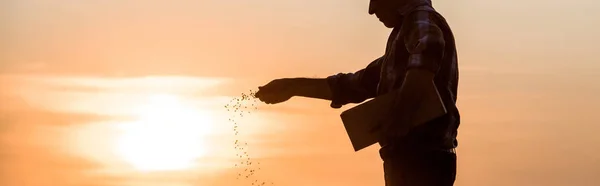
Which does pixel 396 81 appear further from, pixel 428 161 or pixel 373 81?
pixel 373 81

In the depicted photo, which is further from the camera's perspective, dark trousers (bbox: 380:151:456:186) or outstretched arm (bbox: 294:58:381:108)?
outstretched arm (bbox: 294:58:381:108)

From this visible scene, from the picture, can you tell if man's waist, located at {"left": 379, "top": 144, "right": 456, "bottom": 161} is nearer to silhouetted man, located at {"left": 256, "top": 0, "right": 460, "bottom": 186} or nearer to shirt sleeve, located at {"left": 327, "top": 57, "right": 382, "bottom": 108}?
silhouetted man, located at {"left": 256, "top": 0, "right": 460, "bottom": 186}

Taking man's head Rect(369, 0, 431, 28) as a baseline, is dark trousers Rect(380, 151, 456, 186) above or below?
below

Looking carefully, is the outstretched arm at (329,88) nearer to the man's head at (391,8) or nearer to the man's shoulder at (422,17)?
the man's head at (391,8)

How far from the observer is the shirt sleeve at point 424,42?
2691 millimetres

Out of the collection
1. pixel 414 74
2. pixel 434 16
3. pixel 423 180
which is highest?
pixel 434 16

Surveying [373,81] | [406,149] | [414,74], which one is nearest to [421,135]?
[406,149]

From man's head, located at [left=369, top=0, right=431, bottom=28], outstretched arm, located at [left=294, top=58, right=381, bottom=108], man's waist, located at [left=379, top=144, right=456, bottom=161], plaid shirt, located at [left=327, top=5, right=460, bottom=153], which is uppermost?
man's head, located at [left=369, top=0, right=431, bottom=28]

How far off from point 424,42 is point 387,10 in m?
0.33

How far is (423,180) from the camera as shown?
2865 mm

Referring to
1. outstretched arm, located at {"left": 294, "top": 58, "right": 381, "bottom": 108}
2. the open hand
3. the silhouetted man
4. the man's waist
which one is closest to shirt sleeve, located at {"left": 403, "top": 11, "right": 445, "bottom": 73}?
the silhouetted man

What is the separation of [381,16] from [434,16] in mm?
229

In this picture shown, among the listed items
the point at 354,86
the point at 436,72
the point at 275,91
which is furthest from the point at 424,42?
the point at 275,91

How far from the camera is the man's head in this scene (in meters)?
2.94
